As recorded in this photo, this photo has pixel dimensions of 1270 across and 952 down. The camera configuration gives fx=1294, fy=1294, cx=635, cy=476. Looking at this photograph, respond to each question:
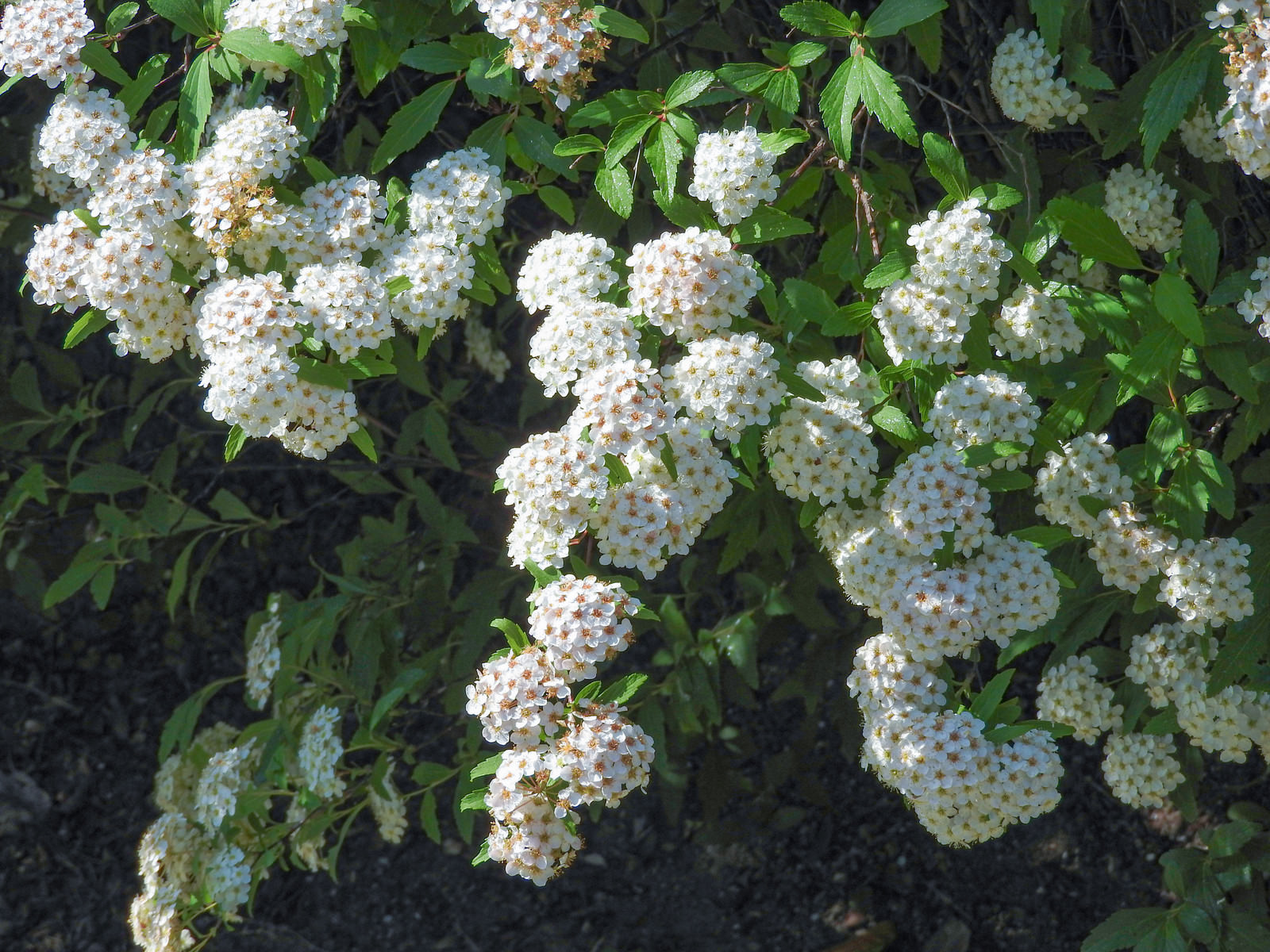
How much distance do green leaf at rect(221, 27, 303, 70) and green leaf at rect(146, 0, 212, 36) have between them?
15 centimetres

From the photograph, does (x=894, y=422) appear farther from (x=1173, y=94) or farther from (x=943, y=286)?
(x=1173, y=94)

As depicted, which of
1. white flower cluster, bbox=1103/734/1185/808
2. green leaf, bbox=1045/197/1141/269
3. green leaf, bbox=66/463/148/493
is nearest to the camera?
green leaf, bbox=1045/197/1141/269

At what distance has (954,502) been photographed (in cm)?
Answer: 207

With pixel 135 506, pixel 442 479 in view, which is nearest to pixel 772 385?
pixel 442 479

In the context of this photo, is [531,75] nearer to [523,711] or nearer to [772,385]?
[772,385]

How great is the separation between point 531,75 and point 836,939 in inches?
105

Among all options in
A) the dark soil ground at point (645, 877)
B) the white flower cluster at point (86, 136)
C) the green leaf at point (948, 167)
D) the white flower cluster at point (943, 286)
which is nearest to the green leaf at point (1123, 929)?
the dark soil ground at point (645, 877)

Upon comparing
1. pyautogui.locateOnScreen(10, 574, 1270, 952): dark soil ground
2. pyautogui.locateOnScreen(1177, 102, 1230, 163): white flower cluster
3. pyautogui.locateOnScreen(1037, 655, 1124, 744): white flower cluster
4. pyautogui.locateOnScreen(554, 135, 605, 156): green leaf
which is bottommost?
pyautogui.locateOnScreen(10, 574, 1270, 952): dark soil ground

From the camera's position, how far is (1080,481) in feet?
7.41

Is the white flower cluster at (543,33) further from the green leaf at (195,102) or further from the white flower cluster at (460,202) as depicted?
the green leaf at (195,102)

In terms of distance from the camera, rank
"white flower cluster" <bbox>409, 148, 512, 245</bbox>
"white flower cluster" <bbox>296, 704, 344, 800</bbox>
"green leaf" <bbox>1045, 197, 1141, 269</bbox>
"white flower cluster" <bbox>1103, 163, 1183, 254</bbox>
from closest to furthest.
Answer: "green leaf" <bbox>1045, 197, 1141, 269</bbox> → "white flower cluster" <bbox>409, 148, 512, 245</bbox> → "white flower cluster" <bbox>1103, 163, 1183, 254</bbox> → "white flower cluster" <bbox>296, 704, 344, 800</bbox>

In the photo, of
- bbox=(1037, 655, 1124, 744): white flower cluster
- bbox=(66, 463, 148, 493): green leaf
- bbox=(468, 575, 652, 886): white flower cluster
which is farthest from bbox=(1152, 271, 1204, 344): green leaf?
bbox=(66, 463, 148, 493): green leaf

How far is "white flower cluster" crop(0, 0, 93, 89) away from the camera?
2.37 metres

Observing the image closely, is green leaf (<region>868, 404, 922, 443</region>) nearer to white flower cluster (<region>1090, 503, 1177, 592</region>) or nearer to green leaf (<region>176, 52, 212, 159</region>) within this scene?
white flower cluster (<region>1090, 503, 1177, 592</region>)
